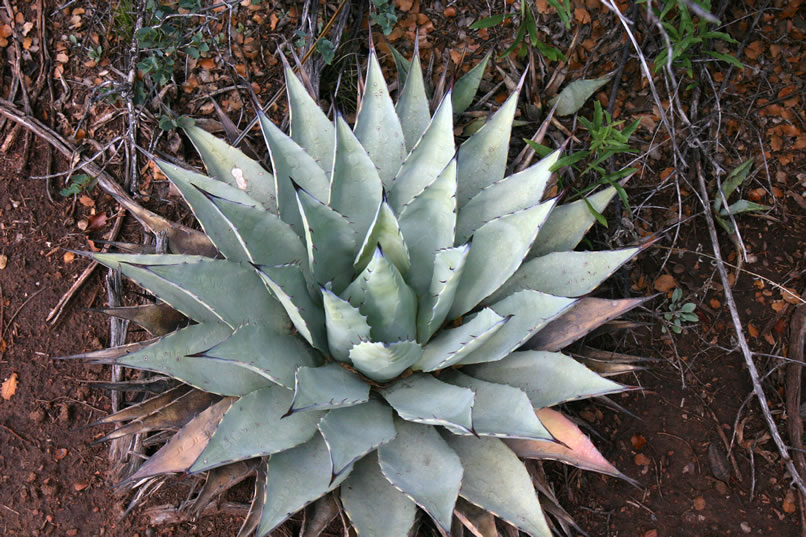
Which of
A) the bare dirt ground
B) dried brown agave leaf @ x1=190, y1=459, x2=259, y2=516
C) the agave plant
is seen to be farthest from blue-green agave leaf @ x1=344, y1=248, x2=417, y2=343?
the bare dirt ground

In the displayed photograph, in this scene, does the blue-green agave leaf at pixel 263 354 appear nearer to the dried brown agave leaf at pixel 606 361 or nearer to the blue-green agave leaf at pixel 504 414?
the blue-green agave leaf at pixel 504 414

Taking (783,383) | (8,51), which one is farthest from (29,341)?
(783,383)

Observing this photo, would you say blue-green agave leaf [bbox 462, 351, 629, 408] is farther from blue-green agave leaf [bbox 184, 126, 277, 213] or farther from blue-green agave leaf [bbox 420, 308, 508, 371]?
blue-green agave leaf [bbox 184, 126, 277, 213]

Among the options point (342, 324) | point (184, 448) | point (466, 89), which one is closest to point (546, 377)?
point (342, 324)

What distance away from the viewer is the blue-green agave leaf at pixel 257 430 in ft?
4.32

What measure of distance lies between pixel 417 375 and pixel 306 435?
32 cm

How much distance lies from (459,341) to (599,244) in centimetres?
88

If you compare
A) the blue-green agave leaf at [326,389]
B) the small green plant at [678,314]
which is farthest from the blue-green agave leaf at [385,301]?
the small green plant at [678,314]

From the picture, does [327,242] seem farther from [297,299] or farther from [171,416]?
[171,416]

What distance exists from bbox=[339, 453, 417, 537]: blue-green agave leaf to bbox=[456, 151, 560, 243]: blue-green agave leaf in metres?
0.63

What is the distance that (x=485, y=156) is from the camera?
1.73 metres

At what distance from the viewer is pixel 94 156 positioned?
2273 millimetres

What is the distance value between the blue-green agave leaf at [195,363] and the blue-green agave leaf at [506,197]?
650mm

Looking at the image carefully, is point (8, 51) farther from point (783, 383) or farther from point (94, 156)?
point (783, 383)
